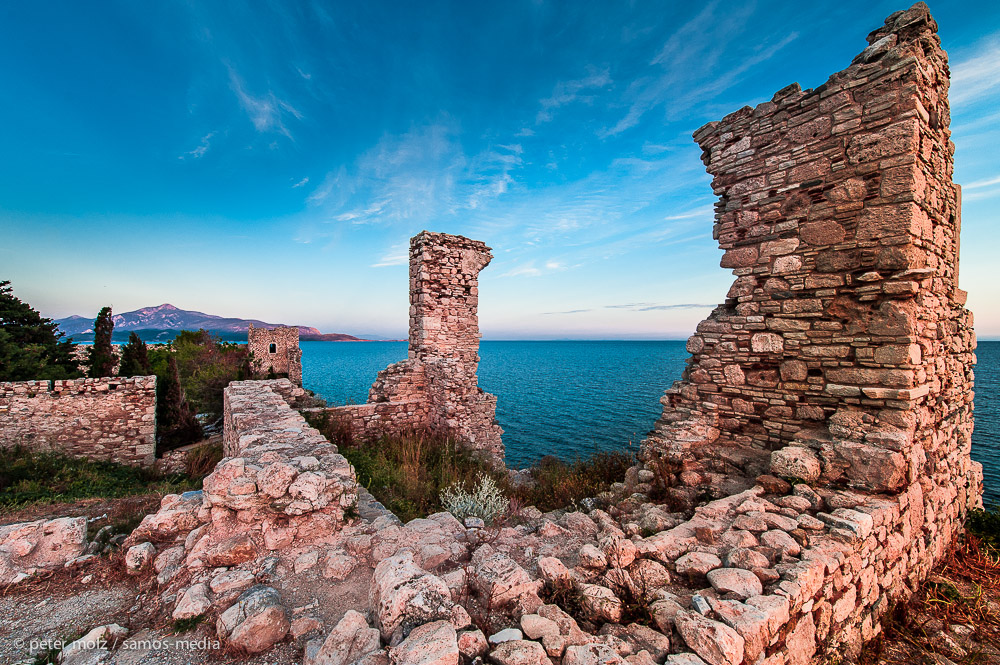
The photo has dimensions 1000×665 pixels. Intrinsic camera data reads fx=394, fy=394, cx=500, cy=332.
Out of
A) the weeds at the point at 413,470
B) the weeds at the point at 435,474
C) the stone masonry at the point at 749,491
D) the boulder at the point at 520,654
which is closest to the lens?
the boulder at the point at 520,654

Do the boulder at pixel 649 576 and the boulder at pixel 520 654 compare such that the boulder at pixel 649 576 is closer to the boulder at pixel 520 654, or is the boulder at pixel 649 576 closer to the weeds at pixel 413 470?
the boulder at pixel 520 654

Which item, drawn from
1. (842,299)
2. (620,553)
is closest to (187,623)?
(620,553)

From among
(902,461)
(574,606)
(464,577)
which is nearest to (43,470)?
(464,577)

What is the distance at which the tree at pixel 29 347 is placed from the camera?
11070 millimetres

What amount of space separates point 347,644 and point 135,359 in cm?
1676

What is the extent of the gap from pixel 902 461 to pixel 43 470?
1431 centimetres

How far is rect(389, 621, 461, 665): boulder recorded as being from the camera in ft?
6.30

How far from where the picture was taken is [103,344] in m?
15.0

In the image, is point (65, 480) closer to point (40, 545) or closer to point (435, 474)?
point (40, 545)

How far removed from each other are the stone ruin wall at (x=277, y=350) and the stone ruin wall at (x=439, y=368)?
15.6 meters

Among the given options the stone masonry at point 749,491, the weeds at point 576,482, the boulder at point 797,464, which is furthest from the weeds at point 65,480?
the boulder at point 797,464

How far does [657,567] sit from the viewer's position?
3.06 meters

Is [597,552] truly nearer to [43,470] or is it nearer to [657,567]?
[657,567]

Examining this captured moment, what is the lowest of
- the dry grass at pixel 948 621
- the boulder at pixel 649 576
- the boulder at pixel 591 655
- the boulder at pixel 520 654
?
the dry grass at pixel 948 621
